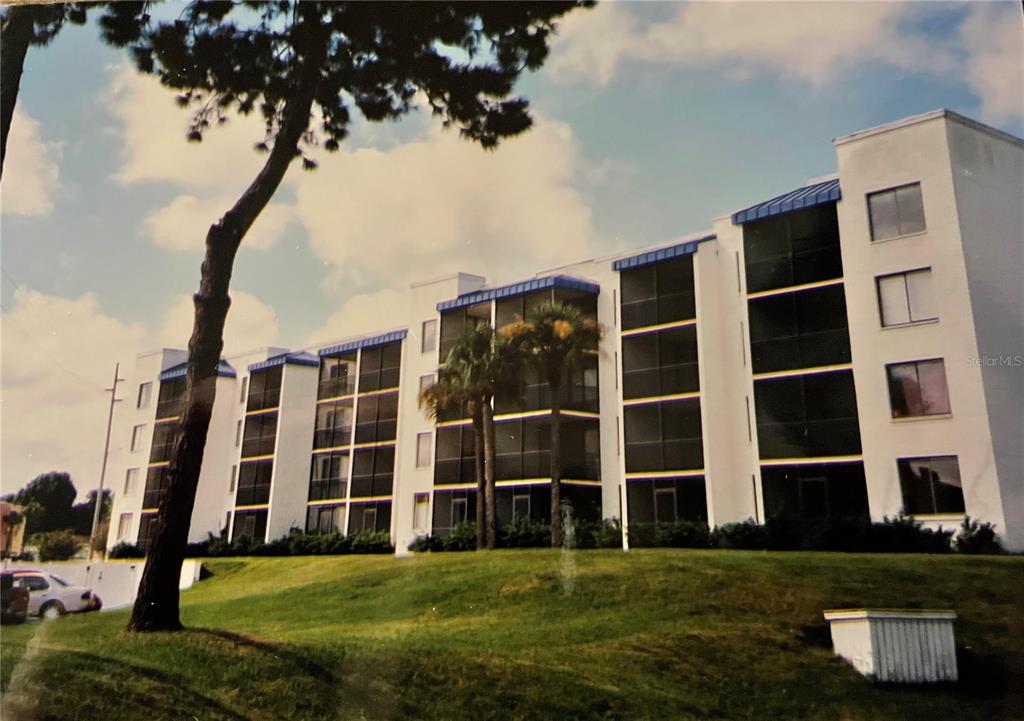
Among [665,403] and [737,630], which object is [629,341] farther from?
[737,630]

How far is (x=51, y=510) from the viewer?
411cm

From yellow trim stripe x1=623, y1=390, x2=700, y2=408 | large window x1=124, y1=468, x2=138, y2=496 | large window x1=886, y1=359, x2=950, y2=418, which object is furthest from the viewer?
large window x1=124, y1=468, x2=138, y2=496

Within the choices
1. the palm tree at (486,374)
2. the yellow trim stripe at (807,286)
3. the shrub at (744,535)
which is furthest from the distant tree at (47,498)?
the yellow trim stripe at (807,286)

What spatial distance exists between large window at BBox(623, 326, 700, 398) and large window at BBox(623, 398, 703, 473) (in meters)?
0.08

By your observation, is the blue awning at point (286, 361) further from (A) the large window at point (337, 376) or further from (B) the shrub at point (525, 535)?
(B) the shrub at point (525, 535)

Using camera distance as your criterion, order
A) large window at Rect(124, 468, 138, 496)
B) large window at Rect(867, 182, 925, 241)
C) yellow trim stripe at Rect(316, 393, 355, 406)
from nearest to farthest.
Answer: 1. large window at Rect(867, 182, 925, 241)
2. large window at Rect(124, 468, 138, 496)
3. yellow trim stripe at Rect(316, 393, 355, 406)

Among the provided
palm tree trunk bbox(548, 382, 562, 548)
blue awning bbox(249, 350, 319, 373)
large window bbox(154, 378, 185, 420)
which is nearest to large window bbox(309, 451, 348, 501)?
blue awning bbox(249, 350, 319, 373)

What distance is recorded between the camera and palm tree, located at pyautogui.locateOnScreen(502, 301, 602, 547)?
379 centimetres

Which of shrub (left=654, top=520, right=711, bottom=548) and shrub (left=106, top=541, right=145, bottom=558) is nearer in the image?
shrub (left=654, top=520, right=711, bottom=548)

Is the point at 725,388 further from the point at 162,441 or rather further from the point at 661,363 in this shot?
the point at 162,441

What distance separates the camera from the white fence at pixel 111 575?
3.63 meters

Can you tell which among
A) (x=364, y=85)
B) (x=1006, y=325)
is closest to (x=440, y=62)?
(x=364, y=85)

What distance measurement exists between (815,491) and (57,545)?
390 cm

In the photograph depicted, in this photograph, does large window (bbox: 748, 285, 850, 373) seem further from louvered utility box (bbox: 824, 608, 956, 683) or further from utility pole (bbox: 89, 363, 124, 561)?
utility pole (bbox: 89, 363, 124, 561)
